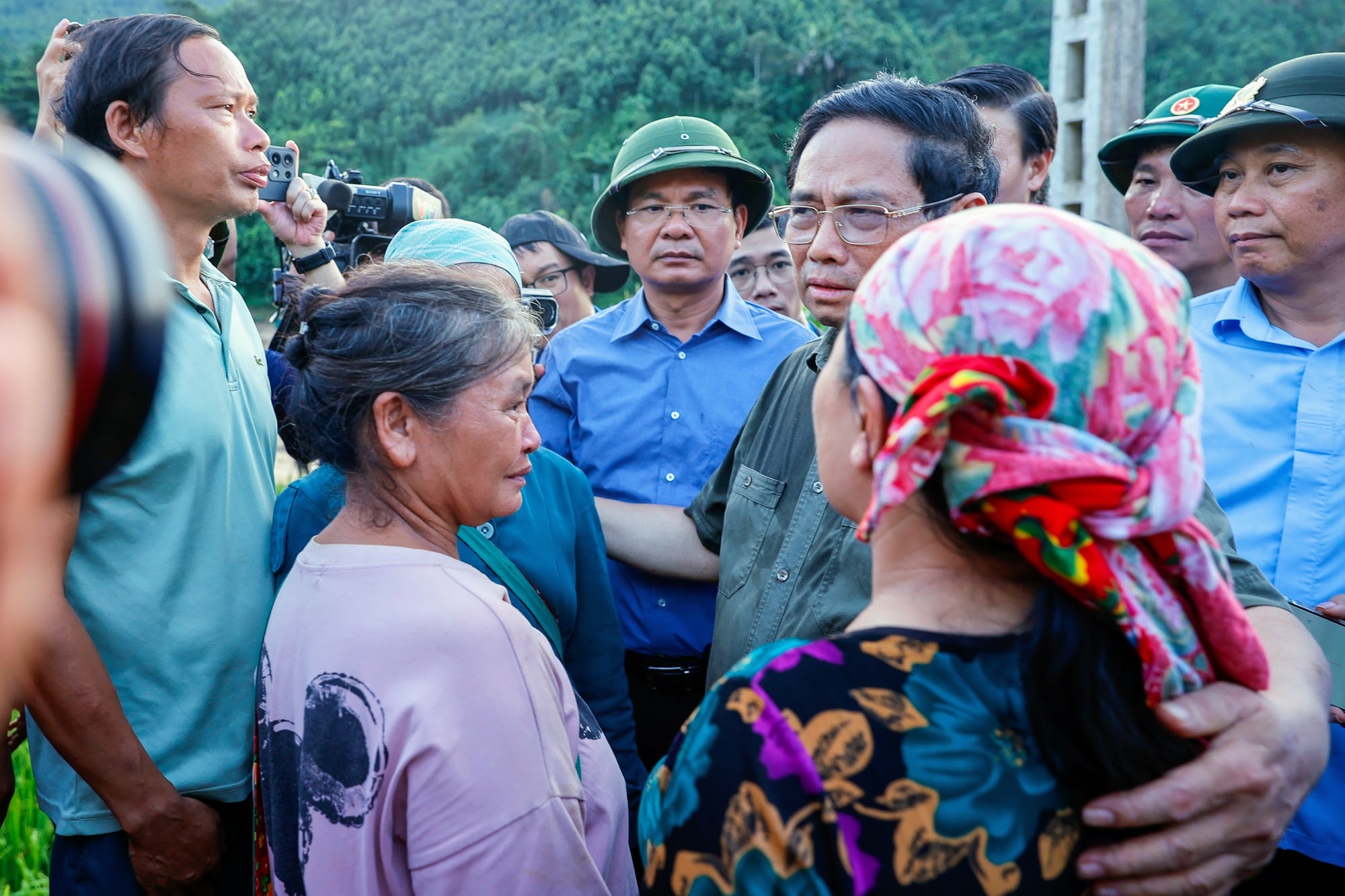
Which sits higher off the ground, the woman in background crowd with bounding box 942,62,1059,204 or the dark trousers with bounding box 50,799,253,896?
the woman in background crowd with bounding box 942,62,1059,204

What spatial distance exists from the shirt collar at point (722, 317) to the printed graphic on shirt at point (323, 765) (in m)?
1.71

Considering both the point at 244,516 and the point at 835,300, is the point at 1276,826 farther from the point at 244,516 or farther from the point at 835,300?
the point at 244,516

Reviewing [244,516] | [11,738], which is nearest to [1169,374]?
[244,516]

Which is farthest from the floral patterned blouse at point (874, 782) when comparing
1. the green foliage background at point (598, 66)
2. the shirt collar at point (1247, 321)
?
the green foliage background at point (598, 66)

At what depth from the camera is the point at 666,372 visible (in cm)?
290

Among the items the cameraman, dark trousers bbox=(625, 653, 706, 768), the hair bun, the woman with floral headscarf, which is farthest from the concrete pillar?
the woman with floral headscarf

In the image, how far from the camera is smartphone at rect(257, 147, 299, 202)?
3170 millimetres

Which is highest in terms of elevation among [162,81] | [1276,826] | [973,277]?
[162,81]

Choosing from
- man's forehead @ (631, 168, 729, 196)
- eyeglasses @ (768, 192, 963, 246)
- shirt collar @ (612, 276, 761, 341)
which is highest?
eyeglasses @ (768, 192, 963, 246)

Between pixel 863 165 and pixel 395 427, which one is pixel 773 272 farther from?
pixel 395 427

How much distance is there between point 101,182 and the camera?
22.2 inches

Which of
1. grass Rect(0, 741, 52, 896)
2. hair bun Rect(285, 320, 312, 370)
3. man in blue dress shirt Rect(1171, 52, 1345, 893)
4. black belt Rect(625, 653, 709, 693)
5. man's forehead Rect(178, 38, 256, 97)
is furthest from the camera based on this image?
grass Rect(0, 741, 52, 896)

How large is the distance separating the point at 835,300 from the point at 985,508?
1.18 m

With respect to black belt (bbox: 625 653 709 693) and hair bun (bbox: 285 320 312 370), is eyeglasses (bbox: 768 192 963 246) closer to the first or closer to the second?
hair bun (bbox: 285 320 312 370)
